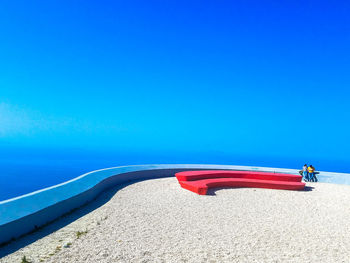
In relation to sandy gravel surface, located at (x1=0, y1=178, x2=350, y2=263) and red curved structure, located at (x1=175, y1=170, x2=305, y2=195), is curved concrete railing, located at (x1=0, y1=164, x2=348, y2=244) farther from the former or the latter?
red curved structure, located at (x1=175, y1=170, x2=305, y2=195)

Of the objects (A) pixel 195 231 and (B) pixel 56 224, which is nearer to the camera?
(A) pixel 195 231

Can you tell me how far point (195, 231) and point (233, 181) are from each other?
7.92 m

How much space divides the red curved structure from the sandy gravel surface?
0.95m

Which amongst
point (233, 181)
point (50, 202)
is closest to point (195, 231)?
point (50, 202)

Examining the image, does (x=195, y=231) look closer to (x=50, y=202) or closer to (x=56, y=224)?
(x=56, y=224)

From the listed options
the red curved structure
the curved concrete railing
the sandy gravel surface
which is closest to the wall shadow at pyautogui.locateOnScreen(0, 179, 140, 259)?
the sandy gravel surface

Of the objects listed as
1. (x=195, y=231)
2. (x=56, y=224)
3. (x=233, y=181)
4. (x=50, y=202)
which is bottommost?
(x=56, y=224)

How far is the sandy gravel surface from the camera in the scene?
666 centimetres

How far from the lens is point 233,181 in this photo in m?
15.7

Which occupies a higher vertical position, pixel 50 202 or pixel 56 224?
pixel 50 202

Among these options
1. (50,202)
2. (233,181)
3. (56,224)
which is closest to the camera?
(56,224)

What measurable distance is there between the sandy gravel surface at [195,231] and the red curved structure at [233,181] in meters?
0.95

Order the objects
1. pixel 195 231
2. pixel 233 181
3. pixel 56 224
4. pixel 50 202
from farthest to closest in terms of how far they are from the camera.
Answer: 1. pixel 233 181
2. pixel 50 202
3. pixel 56 224
4. pixel 195 231

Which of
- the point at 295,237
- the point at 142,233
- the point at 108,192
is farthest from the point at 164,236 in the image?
the point at 108,192
